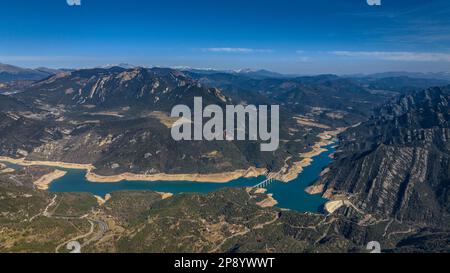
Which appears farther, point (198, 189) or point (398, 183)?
point (198, 189)

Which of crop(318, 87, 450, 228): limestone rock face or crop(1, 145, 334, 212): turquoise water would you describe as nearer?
crop(318, 87, 450, 228): limestone rock face

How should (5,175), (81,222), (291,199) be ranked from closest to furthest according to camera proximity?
(81,222) < (291,199) < (5,175)

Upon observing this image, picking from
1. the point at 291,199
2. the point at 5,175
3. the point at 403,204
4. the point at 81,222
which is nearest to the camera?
the point at 81,222

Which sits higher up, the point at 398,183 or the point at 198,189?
the point at 398,183

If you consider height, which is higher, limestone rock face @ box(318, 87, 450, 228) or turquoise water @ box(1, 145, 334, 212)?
limestone rock face @ box(318, 87, 450, 228)

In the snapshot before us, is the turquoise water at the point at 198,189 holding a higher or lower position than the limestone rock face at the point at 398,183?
lower

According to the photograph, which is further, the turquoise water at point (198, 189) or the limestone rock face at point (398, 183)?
the turquoise water at point (198, 189)
